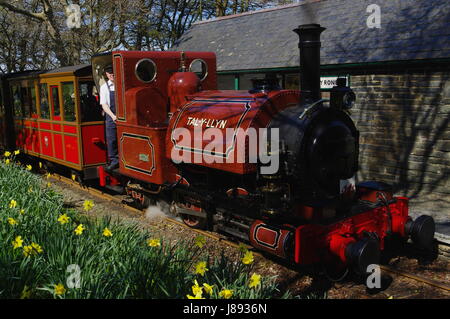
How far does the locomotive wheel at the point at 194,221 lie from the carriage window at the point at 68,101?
3.47m

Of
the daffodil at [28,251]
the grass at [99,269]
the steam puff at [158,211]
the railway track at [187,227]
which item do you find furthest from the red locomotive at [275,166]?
the daffodil at [28,251]

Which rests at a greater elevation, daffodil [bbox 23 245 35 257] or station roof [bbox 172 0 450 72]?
station roof [bbox 172 0 450 72]

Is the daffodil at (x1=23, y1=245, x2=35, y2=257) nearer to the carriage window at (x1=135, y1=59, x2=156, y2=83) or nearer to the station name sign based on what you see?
the carriage window at (x1=135, y1=59, x2=156, y2=83)

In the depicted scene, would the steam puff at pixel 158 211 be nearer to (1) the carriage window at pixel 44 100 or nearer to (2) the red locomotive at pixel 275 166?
(2) the red locomotive at pixel 275 166

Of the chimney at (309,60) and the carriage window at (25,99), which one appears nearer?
the chimney at (309,60)

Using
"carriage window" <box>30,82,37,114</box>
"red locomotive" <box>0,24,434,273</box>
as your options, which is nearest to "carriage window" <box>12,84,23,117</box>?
"carriage window" <box>30,82,37,114</box>

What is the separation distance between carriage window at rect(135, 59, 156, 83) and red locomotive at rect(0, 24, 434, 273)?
9cm

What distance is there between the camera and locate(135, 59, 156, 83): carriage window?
22.2ft

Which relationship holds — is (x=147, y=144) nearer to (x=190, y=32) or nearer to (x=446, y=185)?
(x=446, y=185)

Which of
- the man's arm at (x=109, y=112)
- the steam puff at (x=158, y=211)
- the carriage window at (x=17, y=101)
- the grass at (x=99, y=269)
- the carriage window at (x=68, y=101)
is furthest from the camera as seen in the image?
the carriage window at (x=17, y=101)

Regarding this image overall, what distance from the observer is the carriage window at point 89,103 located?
8.37 m

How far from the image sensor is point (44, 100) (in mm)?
9656

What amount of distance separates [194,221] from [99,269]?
9.81 feet
